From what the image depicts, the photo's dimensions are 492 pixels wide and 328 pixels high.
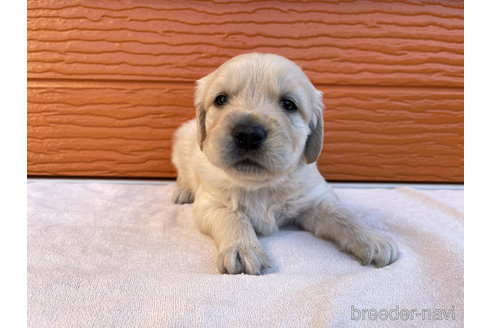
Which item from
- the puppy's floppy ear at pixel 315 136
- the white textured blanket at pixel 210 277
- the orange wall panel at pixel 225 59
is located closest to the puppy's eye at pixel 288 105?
the puppy's floppy ear at pixel 315 136

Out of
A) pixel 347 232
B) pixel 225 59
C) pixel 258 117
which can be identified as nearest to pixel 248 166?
pixel 258 117

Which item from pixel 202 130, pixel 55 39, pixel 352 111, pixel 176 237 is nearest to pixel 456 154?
pixel 352 111

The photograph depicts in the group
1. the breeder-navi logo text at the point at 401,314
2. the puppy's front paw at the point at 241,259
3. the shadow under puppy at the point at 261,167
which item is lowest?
the breeder-navi logo text at the point at 401,314

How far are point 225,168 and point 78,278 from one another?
72cm

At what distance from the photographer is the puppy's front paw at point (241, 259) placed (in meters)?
1.30

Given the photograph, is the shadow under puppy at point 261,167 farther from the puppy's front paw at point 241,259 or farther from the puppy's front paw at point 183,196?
the puppy's front paw at point 183,196

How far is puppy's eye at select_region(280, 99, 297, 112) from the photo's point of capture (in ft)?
5.31

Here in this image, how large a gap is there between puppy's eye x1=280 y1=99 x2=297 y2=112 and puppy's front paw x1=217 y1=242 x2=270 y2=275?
71 centimetres

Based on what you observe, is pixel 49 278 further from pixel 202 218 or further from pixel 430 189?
pixel 430 189

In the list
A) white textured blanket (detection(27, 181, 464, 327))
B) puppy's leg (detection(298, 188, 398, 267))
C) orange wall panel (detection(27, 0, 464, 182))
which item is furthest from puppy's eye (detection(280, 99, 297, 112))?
orange wall panel (detection(27, 0, 464, 182))

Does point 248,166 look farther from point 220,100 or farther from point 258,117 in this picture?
point 220,100

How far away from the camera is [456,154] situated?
2744 millimetres

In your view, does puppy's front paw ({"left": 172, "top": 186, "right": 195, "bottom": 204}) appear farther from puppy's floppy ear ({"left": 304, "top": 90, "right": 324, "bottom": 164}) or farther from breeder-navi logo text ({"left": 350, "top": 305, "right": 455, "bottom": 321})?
breeder-navi logo text ({"left": 350, "top": 305, "right": 455, "bottom": 321})

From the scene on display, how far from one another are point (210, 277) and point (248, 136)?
1.92 feet
